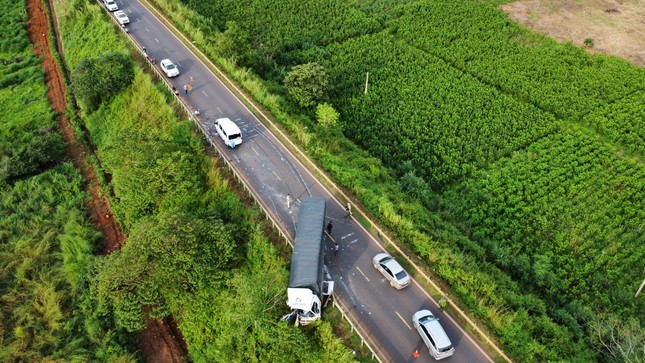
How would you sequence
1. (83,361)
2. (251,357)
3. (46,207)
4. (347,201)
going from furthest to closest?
(46,207) < (347,201) < (83,361) < (251,357)

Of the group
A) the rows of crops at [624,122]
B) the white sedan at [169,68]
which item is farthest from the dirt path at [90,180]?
the rows of crops at [624,122]

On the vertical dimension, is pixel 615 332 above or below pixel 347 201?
below

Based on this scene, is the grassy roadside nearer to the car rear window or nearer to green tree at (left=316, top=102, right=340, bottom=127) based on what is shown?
green tree at (left=316, top=102, right=340, bottom=127)

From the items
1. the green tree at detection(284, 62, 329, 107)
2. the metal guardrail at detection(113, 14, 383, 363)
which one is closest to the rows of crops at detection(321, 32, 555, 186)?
the green tree at detection(284, 62, 329, 107)

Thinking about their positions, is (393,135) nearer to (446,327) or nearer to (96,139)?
(446,327)

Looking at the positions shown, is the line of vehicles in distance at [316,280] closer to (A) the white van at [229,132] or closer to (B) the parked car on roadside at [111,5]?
(A) the white van at [229,132]

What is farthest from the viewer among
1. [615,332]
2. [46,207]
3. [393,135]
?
[393,135]

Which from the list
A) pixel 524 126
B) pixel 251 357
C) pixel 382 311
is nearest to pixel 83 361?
pixel 251 357
